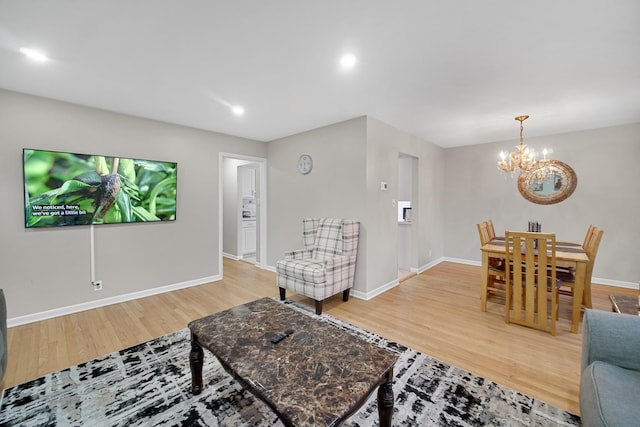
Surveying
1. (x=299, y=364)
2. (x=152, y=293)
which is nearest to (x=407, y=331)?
(x=299, y=364)

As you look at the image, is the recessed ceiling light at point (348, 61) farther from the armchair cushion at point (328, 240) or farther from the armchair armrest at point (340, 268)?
the armchair armrest at point (340, 268)

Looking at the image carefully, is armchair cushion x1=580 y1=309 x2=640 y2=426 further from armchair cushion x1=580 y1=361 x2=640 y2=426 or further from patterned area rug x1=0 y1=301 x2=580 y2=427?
patterned area rug x1=0 y1=301 x2=580 y2=427

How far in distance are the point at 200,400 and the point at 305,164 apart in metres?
3.28

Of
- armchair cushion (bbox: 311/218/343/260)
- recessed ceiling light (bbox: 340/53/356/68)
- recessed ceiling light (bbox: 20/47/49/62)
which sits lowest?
armchair cushion (bbox: 311/218/343/260)

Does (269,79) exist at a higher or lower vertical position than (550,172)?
higher

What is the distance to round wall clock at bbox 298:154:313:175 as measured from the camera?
13.6ft

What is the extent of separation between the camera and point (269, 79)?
2492 mm

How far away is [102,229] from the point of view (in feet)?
10.6

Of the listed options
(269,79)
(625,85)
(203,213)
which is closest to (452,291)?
(625,85)

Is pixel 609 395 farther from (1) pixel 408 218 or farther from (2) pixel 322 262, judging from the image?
(1) pixel 408 218

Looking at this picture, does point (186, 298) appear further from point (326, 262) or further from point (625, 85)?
point (625, 85)

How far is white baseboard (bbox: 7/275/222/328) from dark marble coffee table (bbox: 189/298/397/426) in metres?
2.34

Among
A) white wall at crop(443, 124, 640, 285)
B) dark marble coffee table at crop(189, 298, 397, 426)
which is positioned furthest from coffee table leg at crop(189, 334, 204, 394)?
white wall at crop(443, 124, 640, 285)

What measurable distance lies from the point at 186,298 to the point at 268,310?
2.11m
